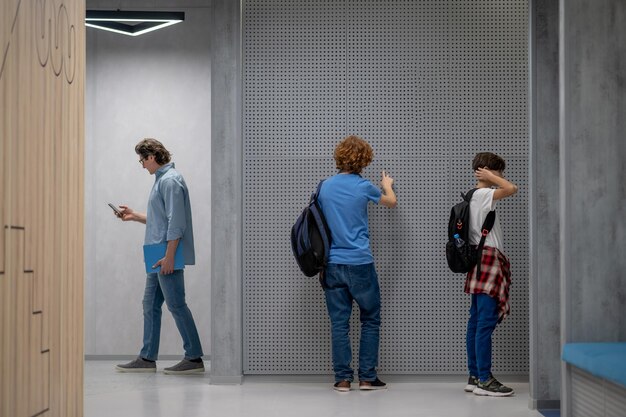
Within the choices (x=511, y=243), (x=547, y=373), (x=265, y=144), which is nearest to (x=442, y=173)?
(x=511, y=243)

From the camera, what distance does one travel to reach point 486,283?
5.78 metres

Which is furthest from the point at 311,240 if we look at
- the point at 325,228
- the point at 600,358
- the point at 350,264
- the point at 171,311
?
the point at 600,358

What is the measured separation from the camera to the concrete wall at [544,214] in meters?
5.34

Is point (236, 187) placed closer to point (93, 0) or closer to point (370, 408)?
point (370, 408)

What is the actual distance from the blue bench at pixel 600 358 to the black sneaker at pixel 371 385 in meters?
1.80

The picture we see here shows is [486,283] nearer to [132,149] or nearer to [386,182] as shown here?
[386,182]

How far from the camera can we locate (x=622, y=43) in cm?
463

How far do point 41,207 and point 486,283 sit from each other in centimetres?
357

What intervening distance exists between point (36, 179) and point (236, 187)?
3.70 m

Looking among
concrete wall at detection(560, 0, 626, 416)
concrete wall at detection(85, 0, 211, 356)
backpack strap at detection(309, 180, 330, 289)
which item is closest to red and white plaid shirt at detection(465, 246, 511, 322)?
backpack strap at detection(309, 180, 330, 289)

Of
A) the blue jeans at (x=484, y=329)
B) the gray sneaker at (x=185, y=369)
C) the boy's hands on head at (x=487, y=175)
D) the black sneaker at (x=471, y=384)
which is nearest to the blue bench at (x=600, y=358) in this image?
the blue jeans at (x=484, y=329)

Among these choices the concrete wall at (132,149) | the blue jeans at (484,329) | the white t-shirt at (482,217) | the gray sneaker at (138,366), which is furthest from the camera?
the concrete wall at (132,149)

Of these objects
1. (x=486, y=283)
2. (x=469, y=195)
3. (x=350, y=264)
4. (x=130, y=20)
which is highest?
(x=130, y=20)

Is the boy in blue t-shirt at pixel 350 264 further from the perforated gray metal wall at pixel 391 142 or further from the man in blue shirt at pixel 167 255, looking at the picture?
the man in blue shirt at pixel 167 255
